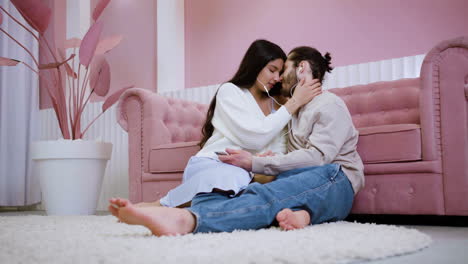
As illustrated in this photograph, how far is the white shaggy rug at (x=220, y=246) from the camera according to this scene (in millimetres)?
935

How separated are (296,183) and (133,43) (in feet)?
9.10

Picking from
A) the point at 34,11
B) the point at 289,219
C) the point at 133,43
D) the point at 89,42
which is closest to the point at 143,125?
the point at 89,42

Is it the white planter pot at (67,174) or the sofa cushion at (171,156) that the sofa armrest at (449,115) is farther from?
the white planter pot at (67,174)

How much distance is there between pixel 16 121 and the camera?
11.7ft

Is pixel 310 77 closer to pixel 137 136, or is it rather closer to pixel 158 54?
pixel 137 136

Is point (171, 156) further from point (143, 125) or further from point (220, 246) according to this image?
point (220, 246)

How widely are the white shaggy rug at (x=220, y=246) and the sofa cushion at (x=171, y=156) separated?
88 cm

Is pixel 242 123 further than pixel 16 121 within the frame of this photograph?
No

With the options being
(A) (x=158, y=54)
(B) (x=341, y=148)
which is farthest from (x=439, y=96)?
(A) (x=158, y=54)

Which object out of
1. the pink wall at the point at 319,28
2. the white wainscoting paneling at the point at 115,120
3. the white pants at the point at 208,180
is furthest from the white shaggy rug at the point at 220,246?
the pink wall at the point at 319,28

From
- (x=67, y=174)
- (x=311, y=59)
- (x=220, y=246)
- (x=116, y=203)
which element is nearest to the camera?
(x=220, y=246)

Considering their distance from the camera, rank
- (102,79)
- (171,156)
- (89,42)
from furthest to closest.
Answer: (102,79) → (89,42) → (171,156)

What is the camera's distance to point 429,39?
8.92 feet

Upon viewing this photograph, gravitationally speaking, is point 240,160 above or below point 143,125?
below
